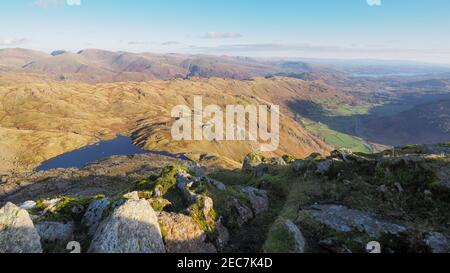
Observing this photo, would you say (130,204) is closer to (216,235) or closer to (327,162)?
(216,235)

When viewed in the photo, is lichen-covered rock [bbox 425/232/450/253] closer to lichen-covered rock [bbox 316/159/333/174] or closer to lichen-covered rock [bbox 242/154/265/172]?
lichen-covered rock [bbox 316/159/333/174]

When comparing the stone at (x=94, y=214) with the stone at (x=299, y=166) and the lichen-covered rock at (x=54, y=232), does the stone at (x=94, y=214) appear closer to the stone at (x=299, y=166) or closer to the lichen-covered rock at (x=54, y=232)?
the lichen-covered rock at (x=54, y=232)

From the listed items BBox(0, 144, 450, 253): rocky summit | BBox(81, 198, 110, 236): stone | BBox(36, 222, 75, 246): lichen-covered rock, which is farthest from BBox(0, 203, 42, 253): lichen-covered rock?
BBox(81, 198, 110, 236): stone

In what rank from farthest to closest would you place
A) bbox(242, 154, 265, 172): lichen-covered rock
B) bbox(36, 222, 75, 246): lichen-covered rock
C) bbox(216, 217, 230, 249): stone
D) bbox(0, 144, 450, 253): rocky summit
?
bbox(242, 154, 265, 172): lichen-covered rock < bbox(216, 217, 230, 249): stone < bbox(36, 222, 75, 246): lichen-covered rock < bbox(0, 144, 450, 253): rocky summit

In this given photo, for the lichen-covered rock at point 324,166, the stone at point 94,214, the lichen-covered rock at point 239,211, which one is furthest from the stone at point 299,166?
the stone at point 94,214

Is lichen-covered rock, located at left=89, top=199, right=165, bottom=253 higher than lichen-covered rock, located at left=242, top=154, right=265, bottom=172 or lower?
higher

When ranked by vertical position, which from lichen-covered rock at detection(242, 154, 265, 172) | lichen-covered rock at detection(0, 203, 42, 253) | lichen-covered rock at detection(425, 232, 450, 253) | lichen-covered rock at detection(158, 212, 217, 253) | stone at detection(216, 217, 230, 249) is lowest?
lichen-covered rock at detection(242, 154, 265, 172)

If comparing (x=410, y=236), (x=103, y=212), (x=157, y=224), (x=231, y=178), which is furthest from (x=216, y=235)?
(x=231, y=178)

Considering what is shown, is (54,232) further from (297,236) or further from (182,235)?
(297,236)
